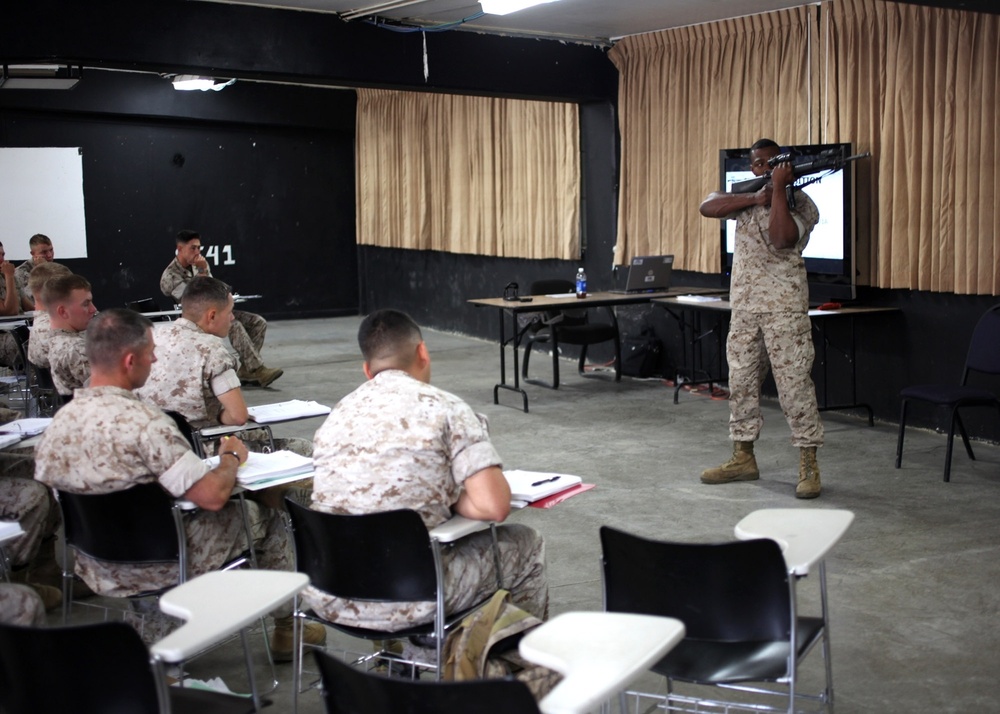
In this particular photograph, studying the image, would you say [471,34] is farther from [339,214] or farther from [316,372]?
[339,214]

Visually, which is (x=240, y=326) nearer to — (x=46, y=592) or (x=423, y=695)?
(x=46, y=592)

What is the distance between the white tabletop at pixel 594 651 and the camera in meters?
1.78

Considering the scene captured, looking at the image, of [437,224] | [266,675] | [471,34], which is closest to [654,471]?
[266,675]

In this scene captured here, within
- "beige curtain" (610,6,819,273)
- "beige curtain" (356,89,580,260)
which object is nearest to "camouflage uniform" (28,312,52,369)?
"beige curtain" (610,6,819,273)

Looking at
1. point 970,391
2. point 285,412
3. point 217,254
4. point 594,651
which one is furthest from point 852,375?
point 217,254

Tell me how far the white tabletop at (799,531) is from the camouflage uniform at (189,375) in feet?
7.55

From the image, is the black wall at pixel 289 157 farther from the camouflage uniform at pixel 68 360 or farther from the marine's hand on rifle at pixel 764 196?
the camouflage uniform at pixel 68 360

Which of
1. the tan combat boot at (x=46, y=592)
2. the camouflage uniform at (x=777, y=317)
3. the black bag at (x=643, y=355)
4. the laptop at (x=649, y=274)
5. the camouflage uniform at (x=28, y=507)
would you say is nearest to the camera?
the camouflage uniform at (x=28, y=507)

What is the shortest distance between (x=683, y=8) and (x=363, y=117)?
6813 mm

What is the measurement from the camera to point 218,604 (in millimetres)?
2271

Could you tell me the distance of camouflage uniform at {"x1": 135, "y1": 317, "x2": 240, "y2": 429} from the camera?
429 centimetres

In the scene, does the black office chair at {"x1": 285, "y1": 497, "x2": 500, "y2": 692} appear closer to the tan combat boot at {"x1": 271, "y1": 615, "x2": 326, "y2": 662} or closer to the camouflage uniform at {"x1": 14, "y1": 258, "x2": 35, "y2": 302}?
the tan combat boot at {"x1": 271, "y1": 615, "x2": 326, "y2": 662}

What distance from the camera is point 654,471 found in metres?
6.27

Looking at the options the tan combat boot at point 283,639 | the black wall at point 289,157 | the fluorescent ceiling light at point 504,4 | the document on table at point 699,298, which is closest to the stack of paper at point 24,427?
the tan combat boot at point 283,639
